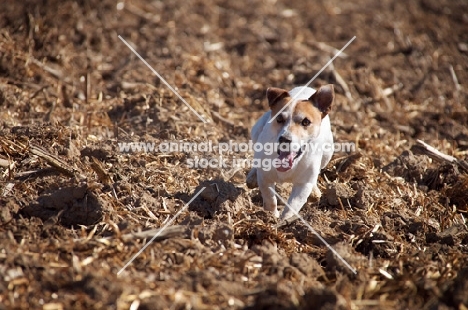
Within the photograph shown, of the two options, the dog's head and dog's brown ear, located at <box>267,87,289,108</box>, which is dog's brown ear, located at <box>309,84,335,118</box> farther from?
dog's brown ear, located at <box>267,87,289,108</box>

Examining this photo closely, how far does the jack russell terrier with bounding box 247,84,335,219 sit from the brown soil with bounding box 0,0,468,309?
0.25m

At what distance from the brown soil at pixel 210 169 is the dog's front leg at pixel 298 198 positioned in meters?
0.14

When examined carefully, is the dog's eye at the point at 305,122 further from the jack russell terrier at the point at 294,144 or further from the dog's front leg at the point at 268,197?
the dog's front leg at the point at 268,197

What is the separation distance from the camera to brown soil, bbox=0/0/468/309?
16.2 feet

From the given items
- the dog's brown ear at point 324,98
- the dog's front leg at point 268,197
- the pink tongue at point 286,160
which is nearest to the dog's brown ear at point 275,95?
the dog's brown ear at point 324,98

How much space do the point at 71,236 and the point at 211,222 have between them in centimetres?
142

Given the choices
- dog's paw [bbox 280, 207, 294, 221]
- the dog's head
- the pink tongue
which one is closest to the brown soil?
dog's paw [bbox 280, 207, 294, 221]

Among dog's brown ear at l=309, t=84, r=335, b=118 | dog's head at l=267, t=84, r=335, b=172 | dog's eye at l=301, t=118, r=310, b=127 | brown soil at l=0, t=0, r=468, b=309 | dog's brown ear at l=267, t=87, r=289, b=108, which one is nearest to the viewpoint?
brown soil at l=0, t=0, r=468, b=309

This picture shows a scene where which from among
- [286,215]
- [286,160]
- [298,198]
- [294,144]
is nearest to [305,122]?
[294,144]

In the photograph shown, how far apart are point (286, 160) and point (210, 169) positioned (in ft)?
5.00

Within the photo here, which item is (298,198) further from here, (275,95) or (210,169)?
(210,169)

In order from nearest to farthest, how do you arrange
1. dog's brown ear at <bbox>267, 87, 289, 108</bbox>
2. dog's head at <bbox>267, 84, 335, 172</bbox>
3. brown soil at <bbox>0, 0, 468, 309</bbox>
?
brown soil at <bbox>0, 0, 468, 309</bbox>
dog's head at <bbox>267, 84, 335, 172</bbox>
dog's brown ear at <bbox>267, 87, 289, 108</bbox>

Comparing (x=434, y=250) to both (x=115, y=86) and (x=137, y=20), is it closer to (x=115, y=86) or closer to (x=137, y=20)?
(x=115, y=86)

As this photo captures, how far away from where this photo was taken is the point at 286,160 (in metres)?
6.28
